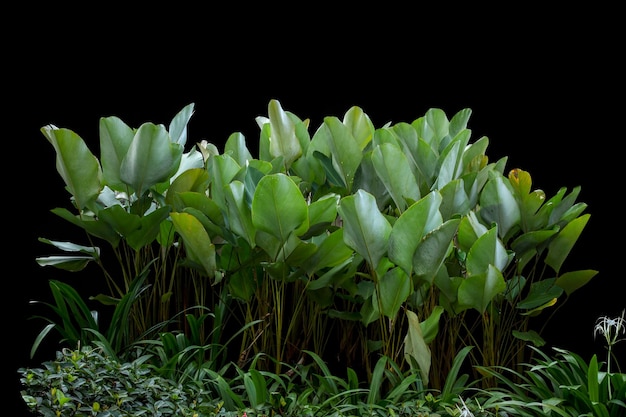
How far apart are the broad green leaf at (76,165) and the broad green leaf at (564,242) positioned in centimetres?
182

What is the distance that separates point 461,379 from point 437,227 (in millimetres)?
646

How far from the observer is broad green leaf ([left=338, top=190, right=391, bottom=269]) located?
3.74m

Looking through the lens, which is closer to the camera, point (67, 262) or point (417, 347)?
point (417, 347)

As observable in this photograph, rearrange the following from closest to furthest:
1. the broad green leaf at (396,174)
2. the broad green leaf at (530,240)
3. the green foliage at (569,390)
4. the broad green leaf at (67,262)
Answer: the green foliage at (569,390)
the broad green leaf at (396,174)
the broad green leaf at (530,240)
the broad green leaf at (67,262)

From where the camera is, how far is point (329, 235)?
400 cm

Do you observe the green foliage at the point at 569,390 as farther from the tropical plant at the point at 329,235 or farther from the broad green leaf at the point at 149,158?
the broad green leaf at the point at 149,158

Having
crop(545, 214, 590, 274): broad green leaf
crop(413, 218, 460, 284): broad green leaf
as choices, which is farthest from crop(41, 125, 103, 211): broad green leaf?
crop(545, 214, 590, 274): broad green leaf

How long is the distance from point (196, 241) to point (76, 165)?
0.56 metres

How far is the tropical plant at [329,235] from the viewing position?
3859 millimetres

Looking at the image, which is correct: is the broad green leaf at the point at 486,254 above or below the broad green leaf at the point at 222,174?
below

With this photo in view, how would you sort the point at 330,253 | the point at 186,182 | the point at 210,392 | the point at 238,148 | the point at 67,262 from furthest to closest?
the point at 238,148 → the point at 67,262 → the point at 186,182 → the point at 330,253 → the point at 210,392

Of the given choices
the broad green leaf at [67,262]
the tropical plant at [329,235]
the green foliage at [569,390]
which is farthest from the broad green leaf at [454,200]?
the broad green leaf at [67,262]

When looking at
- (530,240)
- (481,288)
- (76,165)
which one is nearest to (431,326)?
(481,288)

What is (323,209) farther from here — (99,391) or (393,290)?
(99,391)
